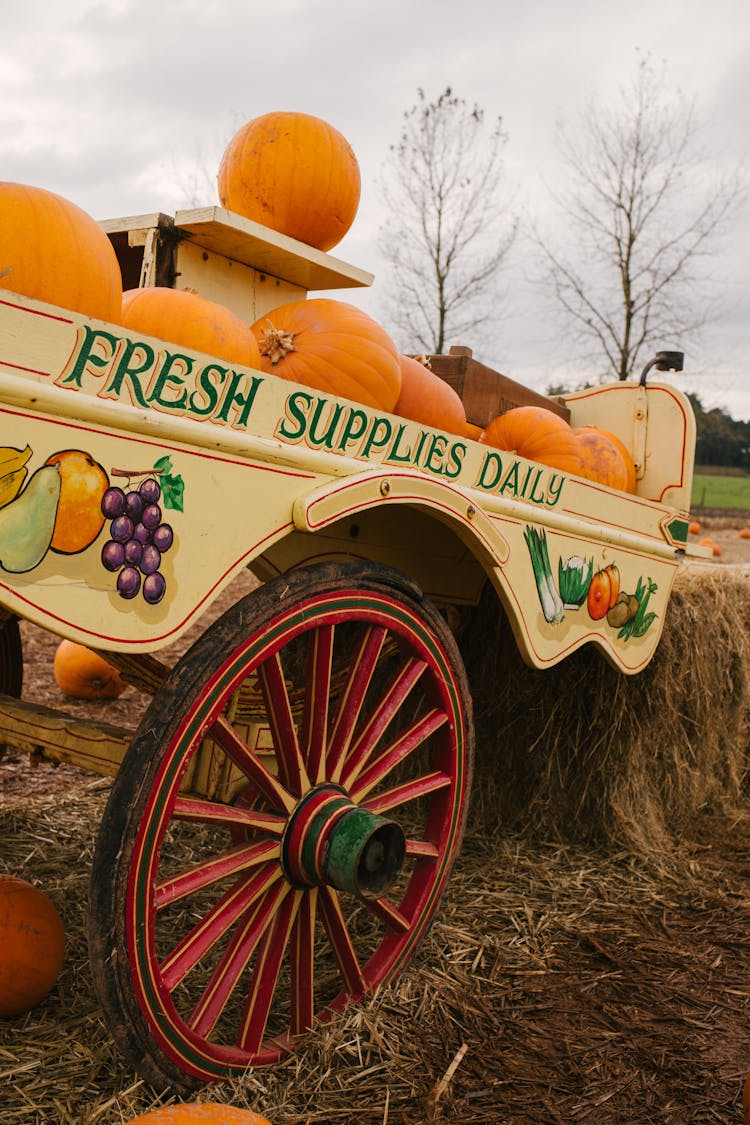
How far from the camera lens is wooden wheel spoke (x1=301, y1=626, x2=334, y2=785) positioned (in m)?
1.92

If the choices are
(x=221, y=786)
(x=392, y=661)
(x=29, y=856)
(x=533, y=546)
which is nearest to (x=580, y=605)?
(x=533, y=546)

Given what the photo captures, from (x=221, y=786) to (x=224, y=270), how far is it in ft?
4.92

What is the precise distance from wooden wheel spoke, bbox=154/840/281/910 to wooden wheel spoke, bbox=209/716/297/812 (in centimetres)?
9

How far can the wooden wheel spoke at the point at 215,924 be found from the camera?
164 cm

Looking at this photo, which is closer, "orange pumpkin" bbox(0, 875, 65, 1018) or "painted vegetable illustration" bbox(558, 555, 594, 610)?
"orange pumpkin" bbox(0, 875, 65, 1018)

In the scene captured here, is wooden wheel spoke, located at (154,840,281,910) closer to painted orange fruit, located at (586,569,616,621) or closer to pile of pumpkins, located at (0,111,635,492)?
pile of pumpkins, located at (0,111,635,492)

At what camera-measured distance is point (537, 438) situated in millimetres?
3232

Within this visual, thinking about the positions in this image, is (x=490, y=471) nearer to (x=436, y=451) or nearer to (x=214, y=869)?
(x=436, y=451)

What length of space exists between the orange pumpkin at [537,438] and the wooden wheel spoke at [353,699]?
1.37 meters

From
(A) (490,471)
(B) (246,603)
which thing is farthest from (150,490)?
(A) (490,471)

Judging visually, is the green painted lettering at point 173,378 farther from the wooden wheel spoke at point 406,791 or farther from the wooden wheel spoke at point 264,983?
the wooden wheel spoke at point 264,983

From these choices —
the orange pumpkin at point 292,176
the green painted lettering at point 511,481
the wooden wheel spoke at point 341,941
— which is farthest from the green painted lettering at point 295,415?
the orange pumpkin at point 292,176

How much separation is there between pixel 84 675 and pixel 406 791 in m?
3.52

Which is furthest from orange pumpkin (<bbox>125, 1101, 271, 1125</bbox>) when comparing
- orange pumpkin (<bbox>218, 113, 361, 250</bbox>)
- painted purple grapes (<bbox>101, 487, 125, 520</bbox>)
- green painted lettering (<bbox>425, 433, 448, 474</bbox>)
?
orange pumpkin (<bbox>218, 113, 361, 250</bbox>)
